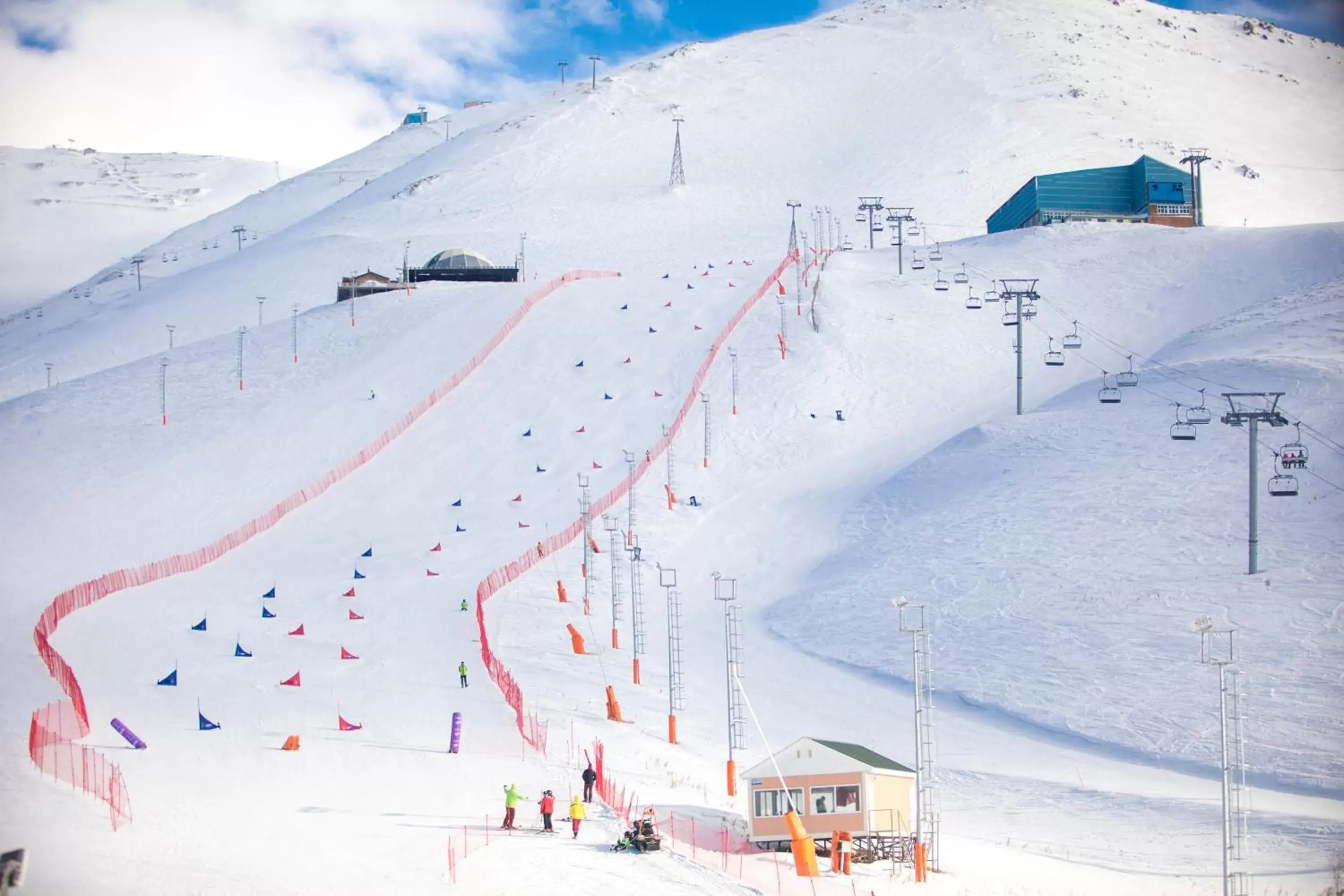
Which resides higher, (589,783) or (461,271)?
(461,271)

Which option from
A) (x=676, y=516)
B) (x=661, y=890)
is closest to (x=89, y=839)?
(x=661, y=890)

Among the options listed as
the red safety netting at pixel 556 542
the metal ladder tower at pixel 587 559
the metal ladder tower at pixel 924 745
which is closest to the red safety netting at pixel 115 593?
the red safety netting at pixel 556 542

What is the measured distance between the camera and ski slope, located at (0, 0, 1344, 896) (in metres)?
27.3

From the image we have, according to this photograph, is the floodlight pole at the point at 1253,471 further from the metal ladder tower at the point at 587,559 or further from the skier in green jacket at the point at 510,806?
the skier in green jacket at the point at 510,806

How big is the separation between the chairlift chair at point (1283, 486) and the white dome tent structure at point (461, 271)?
50.2 meters

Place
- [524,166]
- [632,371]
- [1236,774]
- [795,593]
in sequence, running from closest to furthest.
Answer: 1. [1236,774]
2. [795,593]
3. [632,371]
4. [524,166]

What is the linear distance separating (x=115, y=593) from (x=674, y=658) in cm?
1564

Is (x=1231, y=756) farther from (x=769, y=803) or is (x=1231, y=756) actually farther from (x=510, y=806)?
(x=510, y=806)

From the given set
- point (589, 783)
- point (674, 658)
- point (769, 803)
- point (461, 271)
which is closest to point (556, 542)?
point (674, 658)

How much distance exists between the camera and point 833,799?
1078 inches

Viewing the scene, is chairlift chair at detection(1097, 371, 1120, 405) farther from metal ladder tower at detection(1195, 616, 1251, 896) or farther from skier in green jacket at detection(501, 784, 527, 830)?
skier in green jacket at detection(501, 784, 527, 830)

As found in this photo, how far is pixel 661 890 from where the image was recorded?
22.0m

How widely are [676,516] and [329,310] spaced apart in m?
31.2

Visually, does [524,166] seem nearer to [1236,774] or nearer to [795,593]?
[795,593]
